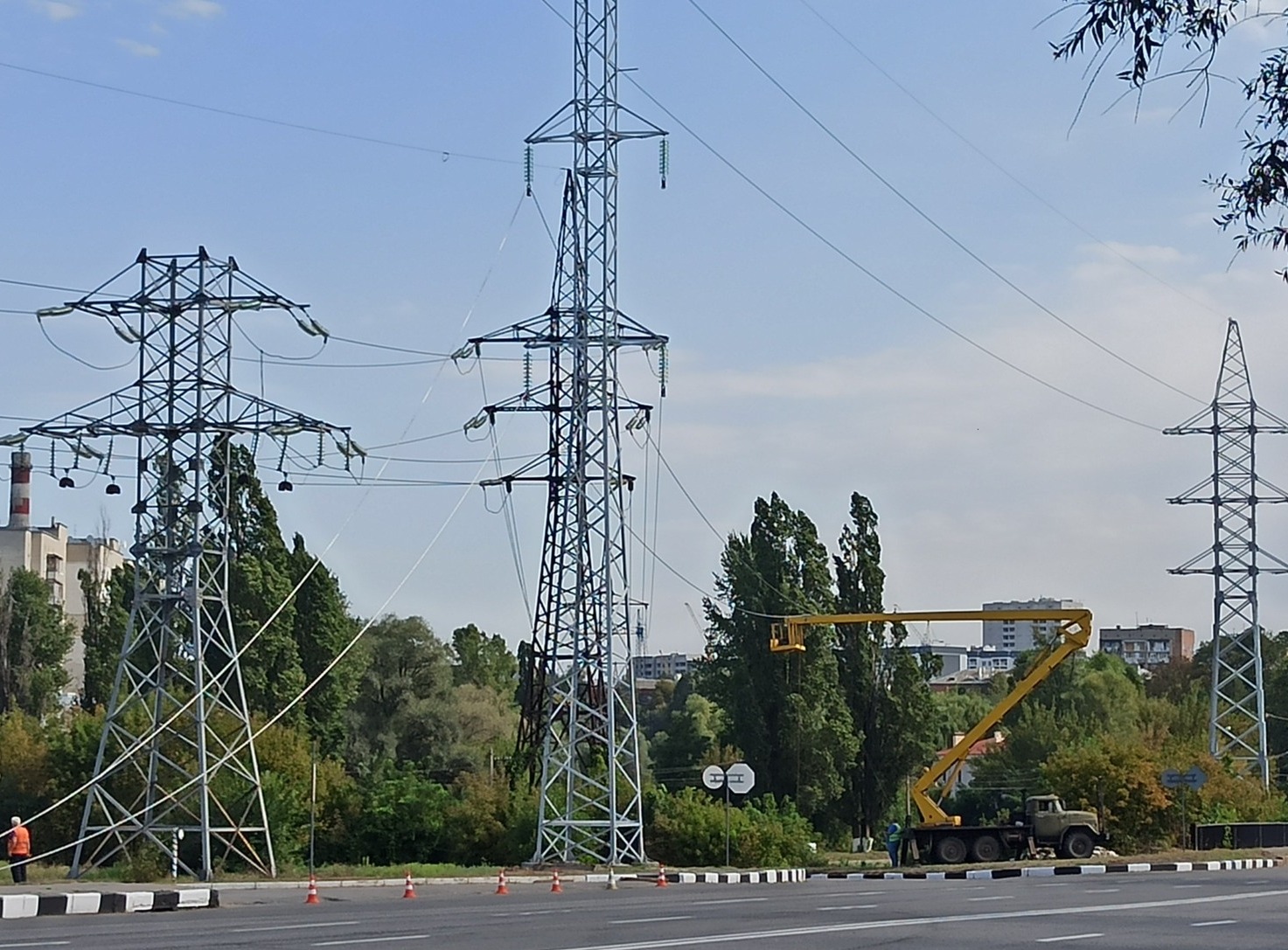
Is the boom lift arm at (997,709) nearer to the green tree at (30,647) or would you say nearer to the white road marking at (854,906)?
the white road marking at (854,906)

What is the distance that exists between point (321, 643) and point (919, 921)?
47.2 metres

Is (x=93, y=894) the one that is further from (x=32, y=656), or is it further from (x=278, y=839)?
(x=32, y=656)

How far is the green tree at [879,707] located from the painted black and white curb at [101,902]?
39591 mm

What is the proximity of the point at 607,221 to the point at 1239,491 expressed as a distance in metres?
31.2

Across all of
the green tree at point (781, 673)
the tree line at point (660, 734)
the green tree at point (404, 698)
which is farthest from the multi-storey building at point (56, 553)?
the green tree at point (781, 673)

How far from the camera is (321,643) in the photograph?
67.4 m

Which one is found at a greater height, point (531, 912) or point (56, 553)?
point (56, 553)

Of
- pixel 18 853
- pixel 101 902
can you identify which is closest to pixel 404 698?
pixel 18 853

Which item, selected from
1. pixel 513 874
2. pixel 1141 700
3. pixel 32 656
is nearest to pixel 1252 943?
pixel 513 874

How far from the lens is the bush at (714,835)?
48656 mm

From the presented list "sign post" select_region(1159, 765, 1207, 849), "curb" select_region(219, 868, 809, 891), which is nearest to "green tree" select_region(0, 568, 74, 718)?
"curb" select_region(219, 868, 809, 891)

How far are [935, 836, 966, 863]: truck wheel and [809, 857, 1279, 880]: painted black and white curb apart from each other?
9.26ft

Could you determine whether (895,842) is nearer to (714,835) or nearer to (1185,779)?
(714,835)

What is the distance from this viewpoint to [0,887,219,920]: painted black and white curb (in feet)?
85.6
